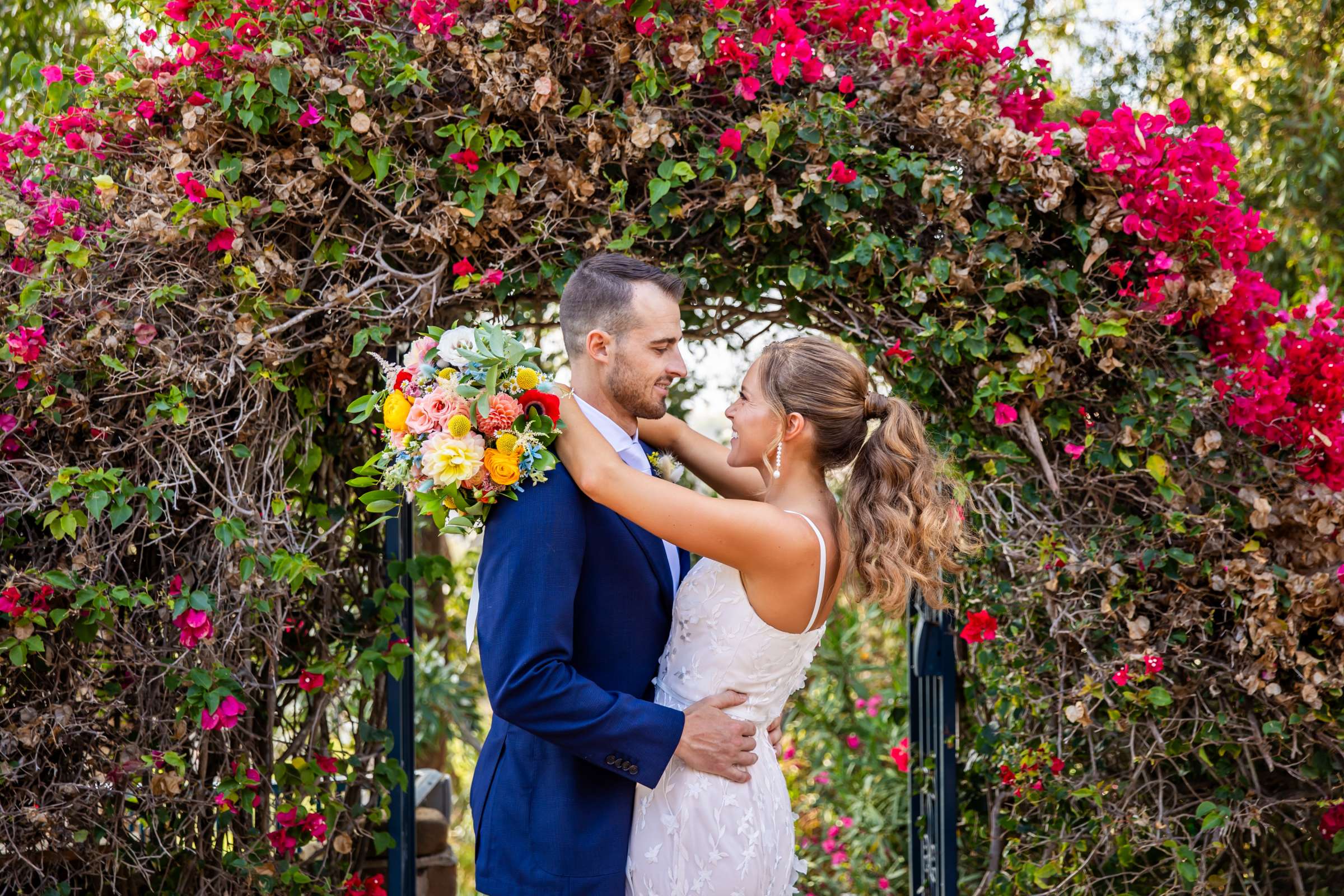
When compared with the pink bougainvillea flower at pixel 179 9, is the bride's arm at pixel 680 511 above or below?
below

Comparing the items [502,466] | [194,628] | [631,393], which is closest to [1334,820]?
[631,393]

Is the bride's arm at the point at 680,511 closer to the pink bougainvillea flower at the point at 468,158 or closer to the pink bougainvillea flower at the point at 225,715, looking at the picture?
the pink bougainvillea flower at the point at 468,158

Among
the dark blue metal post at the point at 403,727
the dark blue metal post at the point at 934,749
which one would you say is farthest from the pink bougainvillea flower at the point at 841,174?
the dark blue metal post at the point at 403,727

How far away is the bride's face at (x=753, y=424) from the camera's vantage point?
215 cm

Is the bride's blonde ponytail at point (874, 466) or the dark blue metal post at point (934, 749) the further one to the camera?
the dark blue metal post at point (934, 749)

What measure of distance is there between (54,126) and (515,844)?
7.28ft

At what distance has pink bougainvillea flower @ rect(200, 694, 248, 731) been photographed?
260 centimetres

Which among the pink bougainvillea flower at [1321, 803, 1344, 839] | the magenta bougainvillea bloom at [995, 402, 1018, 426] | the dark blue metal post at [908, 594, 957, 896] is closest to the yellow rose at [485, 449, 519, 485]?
the magenta bougainvillea bloom at [995, 402, 1018, 426]

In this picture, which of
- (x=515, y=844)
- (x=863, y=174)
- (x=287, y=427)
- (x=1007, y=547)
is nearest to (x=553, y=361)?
(x=287, y=427)

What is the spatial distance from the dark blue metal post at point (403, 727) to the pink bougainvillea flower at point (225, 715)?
0.47 meters

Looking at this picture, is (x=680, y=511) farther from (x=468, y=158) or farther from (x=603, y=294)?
(x=468, y=158)

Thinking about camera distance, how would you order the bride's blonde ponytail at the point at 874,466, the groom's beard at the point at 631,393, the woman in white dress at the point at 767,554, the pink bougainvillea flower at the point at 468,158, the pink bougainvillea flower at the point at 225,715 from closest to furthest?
the woman in white dress at the point at 767,554, the bride's blonde ponytail at the point at 874,466, the groom's beard at the point at 631,393, the pink bougainvillea flower at the point at 225,715, the pink bougainvillea flower at the point at 468,158

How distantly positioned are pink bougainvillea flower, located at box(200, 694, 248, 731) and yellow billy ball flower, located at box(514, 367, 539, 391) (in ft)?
4.32

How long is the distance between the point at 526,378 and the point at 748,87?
3.90 feet
